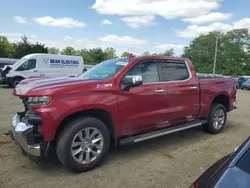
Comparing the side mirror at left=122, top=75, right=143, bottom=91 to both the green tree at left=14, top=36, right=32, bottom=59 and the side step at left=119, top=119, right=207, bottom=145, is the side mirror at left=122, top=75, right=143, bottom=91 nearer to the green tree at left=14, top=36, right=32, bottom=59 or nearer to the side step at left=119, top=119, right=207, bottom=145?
the side step at left=119, top=119, right=207, bottom=145

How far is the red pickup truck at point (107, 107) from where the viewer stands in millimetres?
3516

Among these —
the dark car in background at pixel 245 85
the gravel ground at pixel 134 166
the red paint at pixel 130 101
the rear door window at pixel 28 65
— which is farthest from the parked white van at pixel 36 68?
the dark car in background at pixel 245 85

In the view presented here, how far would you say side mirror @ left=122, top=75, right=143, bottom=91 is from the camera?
3.99 meters

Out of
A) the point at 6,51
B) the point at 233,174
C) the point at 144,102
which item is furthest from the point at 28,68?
the point at 6,51

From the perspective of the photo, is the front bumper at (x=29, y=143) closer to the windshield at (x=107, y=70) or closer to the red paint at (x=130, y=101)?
the red paint at (x=130, y=101)

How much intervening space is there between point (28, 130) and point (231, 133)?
4764 millimetres

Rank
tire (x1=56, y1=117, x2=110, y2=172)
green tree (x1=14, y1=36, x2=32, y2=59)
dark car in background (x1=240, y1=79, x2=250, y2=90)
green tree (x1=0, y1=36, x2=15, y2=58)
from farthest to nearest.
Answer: green tree (x1=0, y1=36, x2=15, y2=58)
green tree (x1=14, y1=36, x2=32, y2=59)
dark car in background (x1=240, y1=79, x2=250, y2=90)
tire (x1=56, y1=117, x2=110, y2=172)

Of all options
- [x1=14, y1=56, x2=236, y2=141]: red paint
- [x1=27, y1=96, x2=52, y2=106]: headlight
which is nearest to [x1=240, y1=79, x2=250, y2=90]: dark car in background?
[x1=14, y1=56, x2=236, y2=141]: red paint

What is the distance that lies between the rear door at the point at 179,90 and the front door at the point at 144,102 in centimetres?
16

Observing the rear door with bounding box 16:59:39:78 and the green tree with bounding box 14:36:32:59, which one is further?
the green tree with bounding box 14:36:32:59

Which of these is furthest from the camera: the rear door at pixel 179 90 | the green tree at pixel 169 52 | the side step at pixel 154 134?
the green tree at pixel 169 52

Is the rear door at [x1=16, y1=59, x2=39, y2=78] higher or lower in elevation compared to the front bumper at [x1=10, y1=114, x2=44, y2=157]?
higher

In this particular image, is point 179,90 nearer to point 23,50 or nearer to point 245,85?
point 245,85

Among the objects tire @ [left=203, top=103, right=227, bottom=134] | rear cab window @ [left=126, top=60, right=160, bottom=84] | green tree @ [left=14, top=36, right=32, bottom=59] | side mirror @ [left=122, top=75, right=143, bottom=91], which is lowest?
tire @ [left=203, top=103, right=227, bottom=134]
